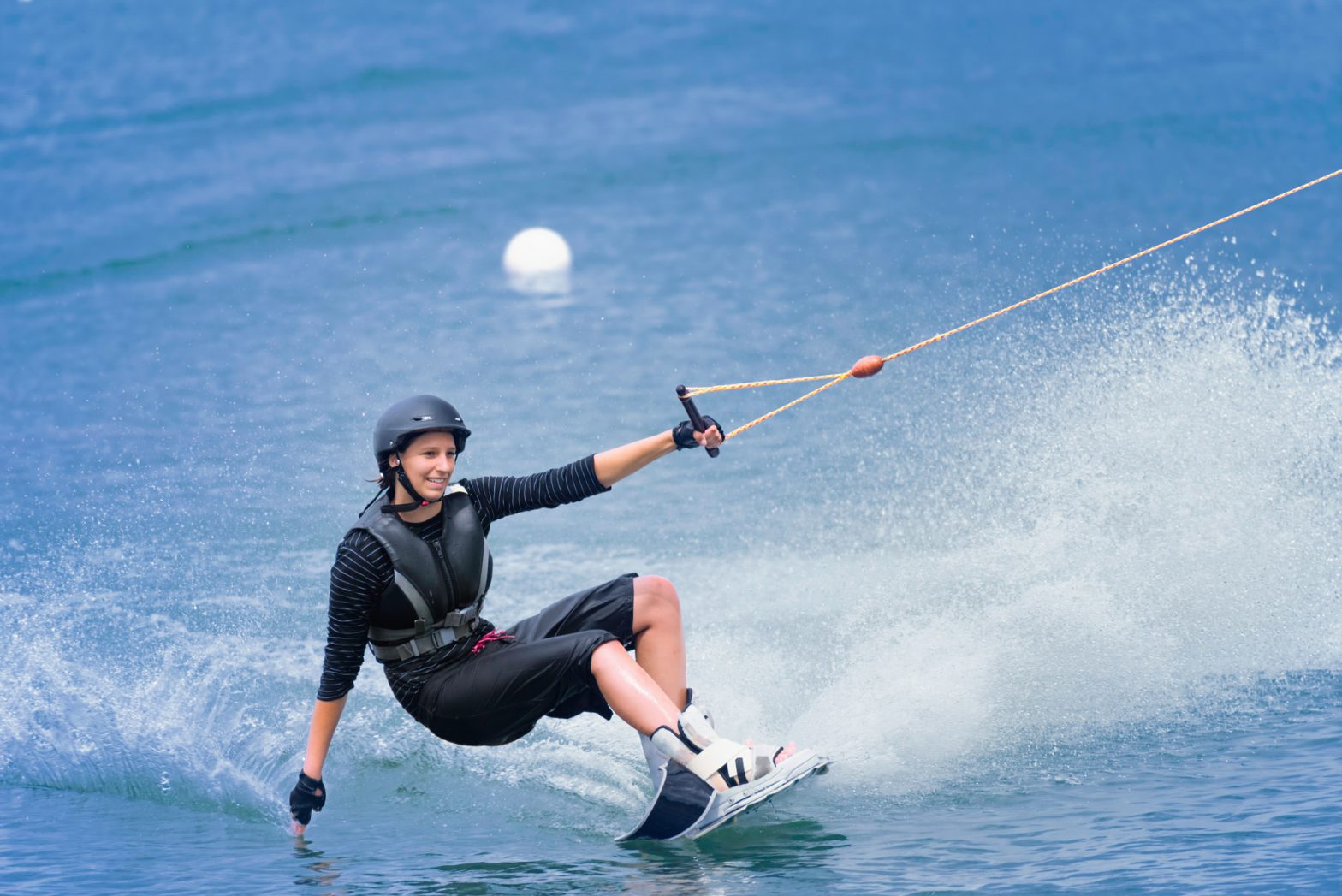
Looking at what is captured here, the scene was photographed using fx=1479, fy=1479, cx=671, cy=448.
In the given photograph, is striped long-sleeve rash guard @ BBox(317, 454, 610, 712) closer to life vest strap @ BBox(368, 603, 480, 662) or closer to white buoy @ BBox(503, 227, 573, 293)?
life vest strap @ BBox(368, 603, 480, 662)

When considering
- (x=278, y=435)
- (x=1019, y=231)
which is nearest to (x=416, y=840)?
(x=278, y=435)

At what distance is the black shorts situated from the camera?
446 cm

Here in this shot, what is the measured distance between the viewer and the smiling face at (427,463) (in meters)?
4.46

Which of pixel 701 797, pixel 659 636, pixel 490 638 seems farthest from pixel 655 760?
pixel 490 638

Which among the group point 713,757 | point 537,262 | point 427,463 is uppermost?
point 537,262

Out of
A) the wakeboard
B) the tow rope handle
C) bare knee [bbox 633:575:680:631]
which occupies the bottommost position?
the wakeboard

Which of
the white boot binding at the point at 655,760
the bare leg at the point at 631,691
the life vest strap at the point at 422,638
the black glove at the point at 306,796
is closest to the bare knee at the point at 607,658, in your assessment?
the bare leg at the point at 631,691

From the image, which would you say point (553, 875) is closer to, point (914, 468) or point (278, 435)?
point (914, 468)

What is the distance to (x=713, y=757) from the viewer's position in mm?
4324

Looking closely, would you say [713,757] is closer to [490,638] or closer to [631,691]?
[631,691]

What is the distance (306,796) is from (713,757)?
1.31 meters

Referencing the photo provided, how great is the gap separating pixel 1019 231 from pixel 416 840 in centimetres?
1149

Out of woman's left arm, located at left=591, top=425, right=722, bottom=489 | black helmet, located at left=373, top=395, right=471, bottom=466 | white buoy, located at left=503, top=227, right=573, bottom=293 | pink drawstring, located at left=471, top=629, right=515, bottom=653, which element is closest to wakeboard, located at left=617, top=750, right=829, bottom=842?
pink drawstring, located at left=471, top=629, right=515, bottom=653

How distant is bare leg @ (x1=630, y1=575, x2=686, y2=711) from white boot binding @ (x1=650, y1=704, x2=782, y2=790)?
399mm
